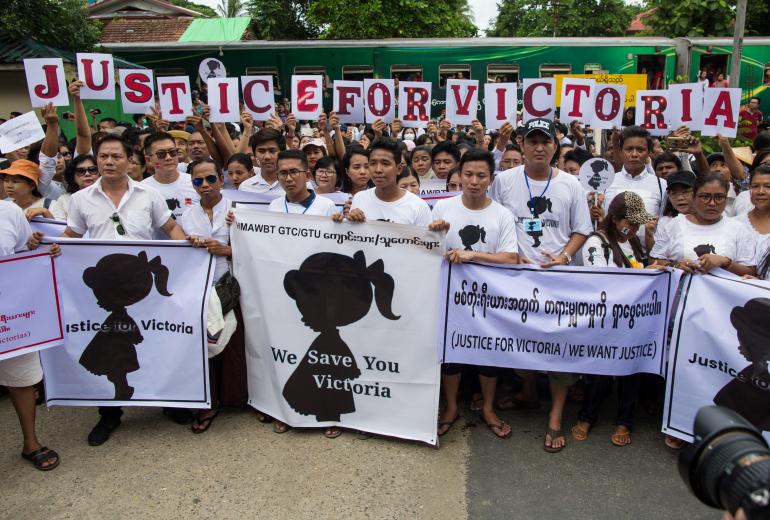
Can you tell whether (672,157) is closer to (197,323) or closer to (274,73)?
(197,323)

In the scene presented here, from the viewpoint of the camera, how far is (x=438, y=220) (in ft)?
13.3

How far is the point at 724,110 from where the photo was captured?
589 centimetres

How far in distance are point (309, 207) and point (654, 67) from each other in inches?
688

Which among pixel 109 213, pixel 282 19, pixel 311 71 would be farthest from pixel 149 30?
pixel 109 213

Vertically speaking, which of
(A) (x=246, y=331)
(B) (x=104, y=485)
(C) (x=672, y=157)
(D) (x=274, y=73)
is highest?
(D) (x=274, y=73)

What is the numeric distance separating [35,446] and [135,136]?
4.37 meters

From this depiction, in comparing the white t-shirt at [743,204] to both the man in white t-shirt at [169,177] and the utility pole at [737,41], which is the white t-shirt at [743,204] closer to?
the man in white t-shirt at [169,177]

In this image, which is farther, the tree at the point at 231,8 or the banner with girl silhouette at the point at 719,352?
the tree at the point at 231,8

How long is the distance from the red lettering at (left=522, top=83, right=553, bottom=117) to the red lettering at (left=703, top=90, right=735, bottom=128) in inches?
58.8

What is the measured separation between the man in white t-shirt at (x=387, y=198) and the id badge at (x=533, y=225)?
68cm

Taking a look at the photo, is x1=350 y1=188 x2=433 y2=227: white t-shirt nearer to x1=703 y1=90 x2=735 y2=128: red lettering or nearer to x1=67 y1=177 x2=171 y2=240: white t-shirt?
x1=67 y1=177 x2=171 y2=240: white t-shirt

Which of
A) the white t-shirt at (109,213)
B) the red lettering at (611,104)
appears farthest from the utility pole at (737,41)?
the white t-shirt at (109,213)

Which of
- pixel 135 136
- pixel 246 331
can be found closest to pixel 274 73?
pixel 135 136

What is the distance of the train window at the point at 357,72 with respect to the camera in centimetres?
1914
